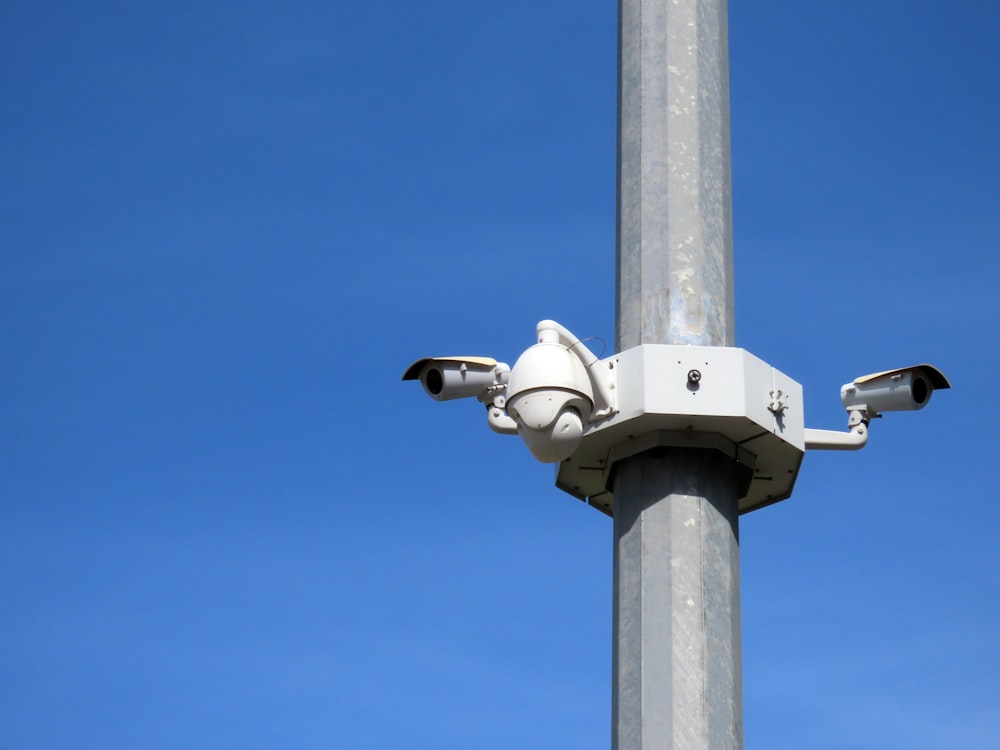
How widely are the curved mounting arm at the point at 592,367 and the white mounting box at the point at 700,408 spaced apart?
42 millimetres

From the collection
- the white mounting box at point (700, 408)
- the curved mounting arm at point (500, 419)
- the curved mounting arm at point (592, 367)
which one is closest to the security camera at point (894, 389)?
the white mounting box at point (700, 408)

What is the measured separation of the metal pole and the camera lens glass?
0.94 metres

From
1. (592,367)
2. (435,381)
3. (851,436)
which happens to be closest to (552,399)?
(592,367)

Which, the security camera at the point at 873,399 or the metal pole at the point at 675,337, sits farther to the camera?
the security camera at the point at 873,399

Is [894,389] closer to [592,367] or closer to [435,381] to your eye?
[592,367]

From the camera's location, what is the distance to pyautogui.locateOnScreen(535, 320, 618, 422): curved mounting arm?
30.3ft

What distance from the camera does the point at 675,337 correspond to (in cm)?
938

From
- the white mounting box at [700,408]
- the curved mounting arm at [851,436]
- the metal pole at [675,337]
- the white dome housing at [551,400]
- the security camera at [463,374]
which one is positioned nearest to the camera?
the metal pole at [675,337]

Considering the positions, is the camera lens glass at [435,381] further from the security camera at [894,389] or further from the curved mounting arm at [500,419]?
the security camera at [894,389]

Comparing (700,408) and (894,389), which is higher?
(894,389)

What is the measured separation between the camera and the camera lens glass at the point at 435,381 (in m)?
9.46

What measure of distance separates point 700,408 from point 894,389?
1217 millimetres

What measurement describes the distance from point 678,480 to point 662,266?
1130 mm

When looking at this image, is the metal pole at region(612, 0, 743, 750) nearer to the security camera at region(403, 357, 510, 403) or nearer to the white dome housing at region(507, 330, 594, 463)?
the white dome housing at region(507, 330, 594, 463)
